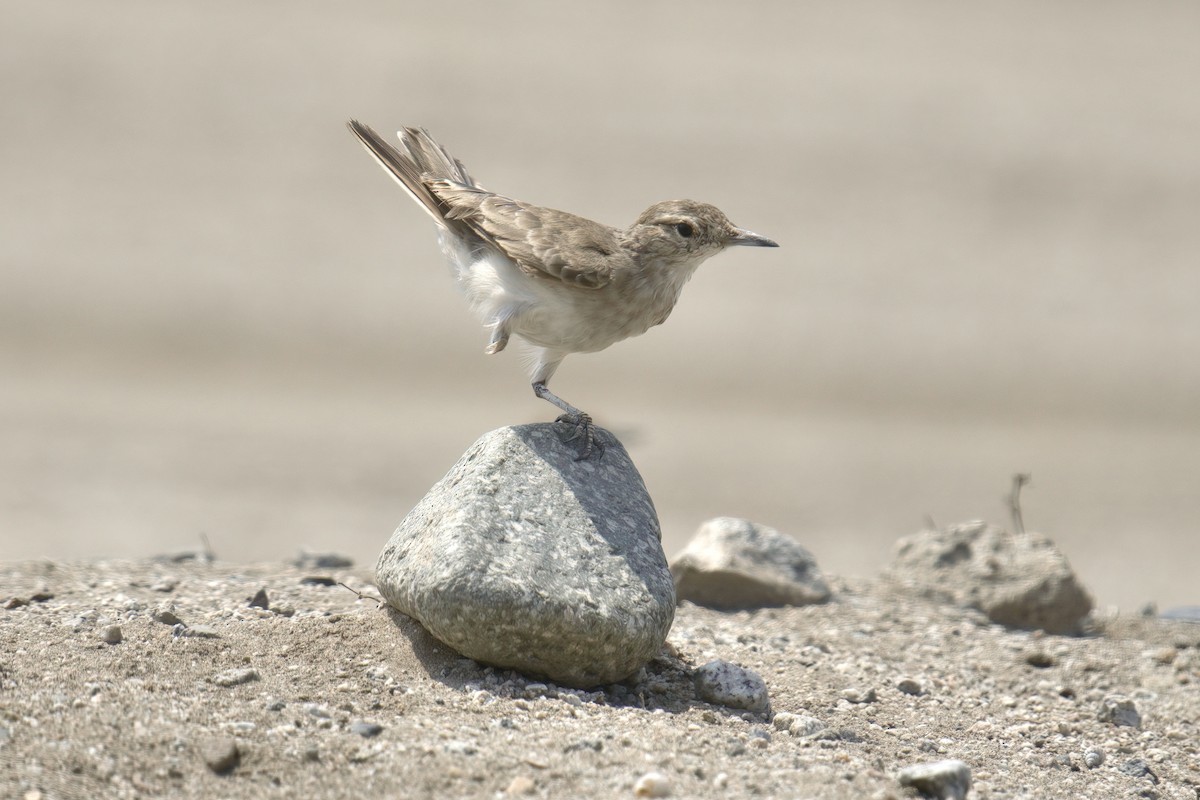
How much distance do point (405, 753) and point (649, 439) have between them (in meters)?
16.2

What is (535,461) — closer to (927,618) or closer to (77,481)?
(927,618)

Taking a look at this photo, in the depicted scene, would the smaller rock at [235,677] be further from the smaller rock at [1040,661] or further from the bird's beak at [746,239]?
the smaller rock at [1040,661]

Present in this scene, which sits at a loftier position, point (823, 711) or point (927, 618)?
point (927, 618)

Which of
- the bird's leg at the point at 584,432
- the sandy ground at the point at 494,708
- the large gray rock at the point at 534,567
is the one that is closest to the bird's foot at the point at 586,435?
the bird's leg at the point at 584,432

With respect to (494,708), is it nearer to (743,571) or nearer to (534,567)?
(534,567)

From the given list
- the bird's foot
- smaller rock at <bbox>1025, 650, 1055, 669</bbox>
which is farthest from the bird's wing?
smaller rock at <bbox>1025, 650, 1055, 669</bbox>

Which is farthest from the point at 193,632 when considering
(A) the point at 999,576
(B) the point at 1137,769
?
(A) the point at 999,576

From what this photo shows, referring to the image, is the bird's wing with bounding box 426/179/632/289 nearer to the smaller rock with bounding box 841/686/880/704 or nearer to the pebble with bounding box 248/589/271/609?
the pebble with bounding box 248/589/271/609

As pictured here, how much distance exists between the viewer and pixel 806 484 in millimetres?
20328

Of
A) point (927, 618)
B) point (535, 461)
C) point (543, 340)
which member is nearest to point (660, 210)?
point (543, 340)

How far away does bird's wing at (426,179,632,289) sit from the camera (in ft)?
25.5

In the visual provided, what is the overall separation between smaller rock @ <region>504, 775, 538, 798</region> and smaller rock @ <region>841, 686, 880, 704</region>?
2.47m

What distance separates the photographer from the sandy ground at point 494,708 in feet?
17.4

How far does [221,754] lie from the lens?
526cm
